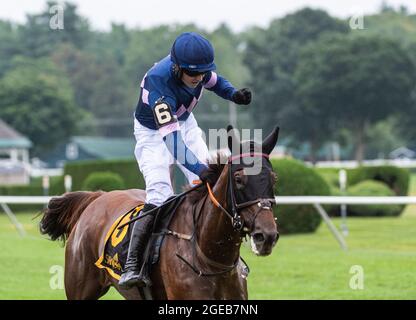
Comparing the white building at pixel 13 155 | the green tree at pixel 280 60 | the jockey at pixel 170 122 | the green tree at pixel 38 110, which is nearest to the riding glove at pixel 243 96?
the jockey at pixel 170 122

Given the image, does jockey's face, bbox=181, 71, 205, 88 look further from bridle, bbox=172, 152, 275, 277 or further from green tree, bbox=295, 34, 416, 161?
green tree, bbox=295, 34, 416, 161

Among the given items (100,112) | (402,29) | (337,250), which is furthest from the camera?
(402,29)

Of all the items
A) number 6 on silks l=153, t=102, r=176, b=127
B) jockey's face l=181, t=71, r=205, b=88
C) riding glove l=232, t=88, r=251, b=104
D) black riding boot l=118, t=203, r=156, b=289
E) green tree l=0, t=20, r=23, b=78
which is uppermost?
green tree l=0, t=20, r=23, b=78

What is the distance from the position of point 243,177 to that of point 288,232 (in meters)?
10.8

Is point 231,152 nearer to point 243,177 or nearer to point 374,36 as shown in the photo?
point 243,177

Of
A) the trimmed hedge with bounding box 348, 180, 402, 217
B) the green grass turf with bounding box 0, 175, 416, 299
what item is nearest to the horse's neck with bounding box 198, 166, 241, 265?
the green grass turf with bounding box 0, 175, 416, 299

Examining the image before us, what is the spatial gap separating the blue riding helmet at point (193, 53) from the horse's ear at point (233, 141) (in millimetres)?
512

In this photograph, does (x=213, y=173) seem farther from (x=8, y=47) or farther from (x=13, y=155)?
(x=8, y=47)

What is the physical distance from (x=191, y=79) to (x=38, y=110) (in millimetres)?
47756

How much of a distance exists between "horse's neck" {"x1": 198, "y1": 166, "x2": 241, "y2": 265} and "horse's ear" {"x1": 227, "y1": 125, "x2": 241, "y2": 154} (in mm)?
145

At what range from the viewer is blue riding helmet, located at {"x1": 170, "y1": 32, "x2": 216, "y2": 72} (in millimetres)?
5137

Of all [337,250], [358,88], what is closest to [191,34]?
[337,250]

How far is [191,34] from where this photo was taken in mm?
5258

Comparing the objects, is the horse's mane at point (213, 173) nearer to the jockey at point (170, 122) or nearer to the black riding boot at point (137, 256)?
the jockey at point (170, 122)
